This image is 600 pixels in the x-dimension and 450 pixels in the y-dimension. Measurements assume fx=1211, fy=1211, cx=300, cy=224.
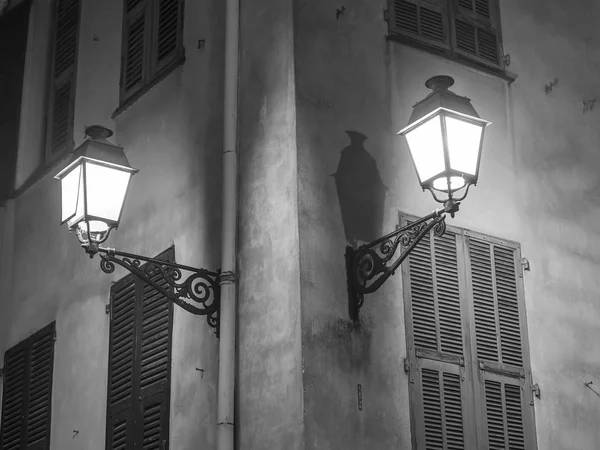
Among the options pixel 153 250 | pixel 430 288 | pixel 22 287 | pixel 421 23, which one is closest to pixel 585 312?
pixel 430 288

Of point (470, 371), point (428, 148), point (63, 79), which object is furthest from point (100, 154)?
point (63, 79)

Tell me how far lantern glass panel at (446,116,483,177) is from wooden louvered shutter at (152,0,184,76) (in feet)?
10.7

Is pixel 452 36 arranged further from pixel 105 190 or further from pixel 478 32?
pixel 105 190

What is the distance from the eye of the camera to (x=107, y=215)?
855 cm

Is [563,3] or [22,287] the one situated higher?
[563,3]

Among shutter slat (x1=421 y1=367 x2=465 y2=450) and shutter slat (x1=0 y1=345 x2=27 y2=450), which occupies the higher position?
shutter slat (x1=0 y1=345 x2=27 y2=450)

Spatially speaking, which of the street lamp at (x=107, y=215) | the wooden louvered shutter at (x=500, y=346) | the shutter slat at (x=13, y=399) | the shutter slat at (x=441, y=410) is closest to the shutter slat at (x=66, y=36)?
the shutter slat at (x=13, y=399)

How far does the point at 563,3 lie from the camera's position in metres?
11.4

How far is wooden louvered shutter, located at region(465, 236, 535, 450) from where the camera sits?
8.98m

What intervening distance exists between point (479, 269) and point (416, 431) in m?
1.57

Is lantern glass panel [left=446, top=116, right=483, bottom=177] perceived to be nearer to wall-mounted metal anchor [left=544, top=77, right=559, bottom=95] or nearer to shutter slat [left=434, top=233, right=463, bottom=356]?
shutter slat [left=434, top=233, right=463, bottom=356]

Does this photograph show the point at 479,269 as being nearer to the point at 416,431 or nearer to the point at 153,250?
the point at 416,431

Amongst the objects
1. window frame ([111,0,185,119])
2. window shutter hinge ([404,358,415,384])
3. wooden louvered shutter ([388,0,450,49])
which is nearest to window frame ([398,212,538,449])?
window shutter hinge ([404,358,415,384])

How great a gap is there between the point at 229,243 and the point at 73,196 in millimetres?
1180
